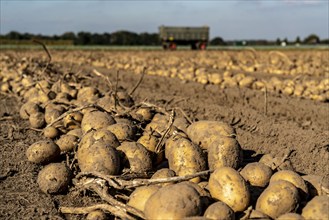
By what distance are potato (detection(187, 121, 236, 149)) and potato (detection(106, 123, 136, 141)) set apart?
1.82 ft

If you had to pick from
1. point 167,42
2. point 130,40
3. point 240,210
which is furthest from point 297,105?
point 130,40

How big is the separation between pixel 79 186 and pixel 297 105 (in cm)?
564

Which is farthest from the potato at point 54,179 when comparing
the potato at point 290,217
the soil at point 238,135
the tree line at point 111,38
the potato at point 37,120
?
the tree line at point 111,38

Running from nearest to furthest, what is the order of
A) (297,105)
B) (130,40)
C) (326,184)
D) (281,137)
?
(326,184), (281,137), (297,105), (130,40)

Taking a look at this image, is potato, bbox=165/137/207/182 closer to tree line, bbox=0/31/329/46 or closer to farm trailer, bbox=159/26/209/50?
farm trailer, bbox=159/26/209/50

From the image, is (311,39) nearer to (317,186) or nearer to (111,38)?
(111,38)

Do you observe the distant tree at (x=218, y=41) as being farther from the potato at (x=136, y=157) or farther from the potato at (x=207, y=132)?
the potato at (x=136, y=157)

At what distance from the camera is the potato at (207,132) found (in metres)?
3.66

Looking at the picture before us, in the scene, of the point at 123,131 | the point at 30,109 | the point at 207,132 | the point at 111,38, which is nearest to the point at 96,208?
the point at 123,131

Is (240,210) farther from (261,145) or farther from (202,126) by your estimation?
(261,145)

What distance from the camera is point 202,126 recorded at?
12.5 ft

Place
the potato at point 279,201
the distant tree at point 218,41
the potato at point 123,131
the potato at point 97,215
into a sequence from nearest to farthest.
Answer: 1. the potato at point 279,201
2. the potato at point 97,215
3. the potato at point 123,131
4. the distant tree at point 218,41

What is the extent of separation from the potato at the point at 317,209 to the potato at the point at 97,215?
4.39ft

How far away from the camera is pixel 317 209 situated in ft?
8.14
